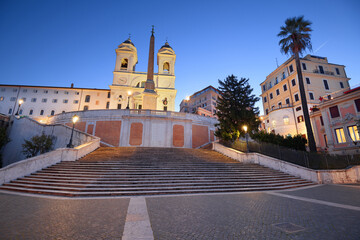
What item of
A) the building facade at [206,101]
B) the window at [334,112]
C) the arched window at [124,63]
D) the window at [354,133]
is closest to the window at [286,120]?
the window at [334,112]

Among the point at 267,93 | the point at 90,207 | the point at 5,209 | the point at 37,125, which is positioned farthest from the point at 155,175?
the point at 267,93

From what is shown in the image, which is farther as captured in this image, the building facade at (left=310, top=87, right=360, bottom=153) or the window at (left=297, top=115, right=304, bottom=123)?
the window at (left=297, top=115, right=304, bottom=123)

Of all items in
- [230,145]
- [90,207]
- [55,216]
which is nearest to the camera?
[55,216]

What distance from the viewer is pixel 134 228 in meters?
3.50

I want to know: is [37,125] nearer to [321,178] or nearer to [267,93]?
[321,178]

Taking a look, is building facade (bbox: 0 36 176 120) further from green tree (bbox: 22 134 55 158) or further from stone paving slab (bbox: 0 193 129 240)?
stone paving slab (bbox: 0 193 129 240)

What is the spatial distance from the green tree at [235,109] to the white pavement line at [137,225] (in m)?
15.4

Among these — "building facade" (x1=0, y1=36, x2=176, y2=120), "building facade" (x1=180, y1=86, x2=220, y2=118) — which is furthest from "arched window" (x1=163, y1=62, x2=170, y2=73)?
"building facade" (x1=180, y1=86, x2=220, y2=118)

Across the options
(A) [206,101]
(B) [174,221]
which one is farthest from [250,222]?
(A) [206,101]

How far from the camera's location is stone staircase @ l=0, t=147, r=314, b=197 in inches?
297

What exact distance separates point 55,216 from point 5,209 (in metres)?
1.79

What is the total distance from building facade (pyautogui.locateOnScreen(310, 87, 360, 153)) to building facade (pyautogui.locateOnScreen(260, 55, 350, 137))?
910cm

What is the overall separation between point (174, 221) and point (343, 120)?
26233 mm

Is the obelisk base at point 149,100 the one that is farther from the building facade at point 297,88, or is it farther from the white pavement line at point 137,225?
the building facade at point 297,88
